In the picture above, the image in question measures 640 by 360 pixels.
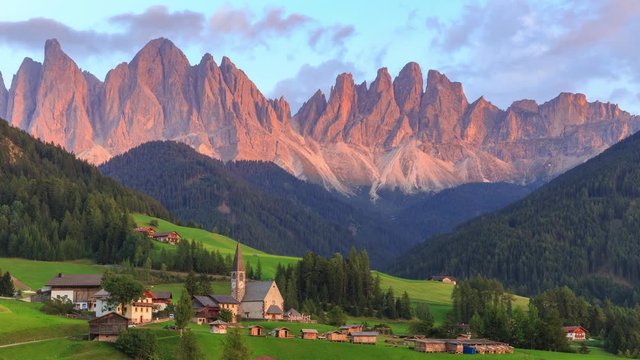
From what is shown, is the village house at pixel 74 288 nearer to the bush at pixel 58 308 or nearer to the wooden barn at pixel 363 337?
the bush at pixel 58 308

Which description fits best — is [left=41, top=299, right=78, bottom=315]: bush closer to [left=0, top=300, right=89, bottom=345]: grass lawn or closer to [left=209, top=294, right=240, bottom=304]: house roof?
[left=0, top=300, right=89, bottom=345]: grass lawn

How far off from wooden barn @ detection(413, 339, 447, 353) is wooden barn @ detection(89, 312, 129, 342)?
38.3 m

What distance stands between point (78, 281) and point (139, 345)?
5837cm

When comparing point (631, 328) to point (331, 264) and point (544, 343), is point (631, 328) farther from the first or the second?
point (331, 264)

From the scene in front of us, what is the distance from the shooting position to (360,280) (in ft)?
649

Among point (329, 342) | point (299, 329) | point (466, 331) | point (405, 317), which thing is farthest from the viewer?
point (405, 317)

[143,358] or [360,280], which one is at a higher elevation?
[360,280]

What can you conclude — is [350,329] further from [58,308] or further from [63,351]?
[63,351]

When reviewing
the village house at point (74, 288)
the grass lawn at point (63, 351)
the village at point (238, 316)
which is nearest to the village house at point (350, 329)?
the village at point (238, 316)

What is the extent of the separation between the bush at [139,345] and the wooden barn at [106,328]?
14.9ft

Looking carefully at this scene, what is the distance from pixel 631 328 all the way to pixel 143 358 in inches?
3664

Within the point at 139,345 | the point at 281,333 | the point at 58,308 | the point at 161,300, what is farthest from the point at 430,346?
the point at 58,308

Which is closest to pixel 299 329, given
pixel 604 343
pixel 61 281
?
pixel 61 281

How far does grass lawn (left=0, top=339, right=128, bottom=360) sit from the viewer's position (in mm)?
107938
